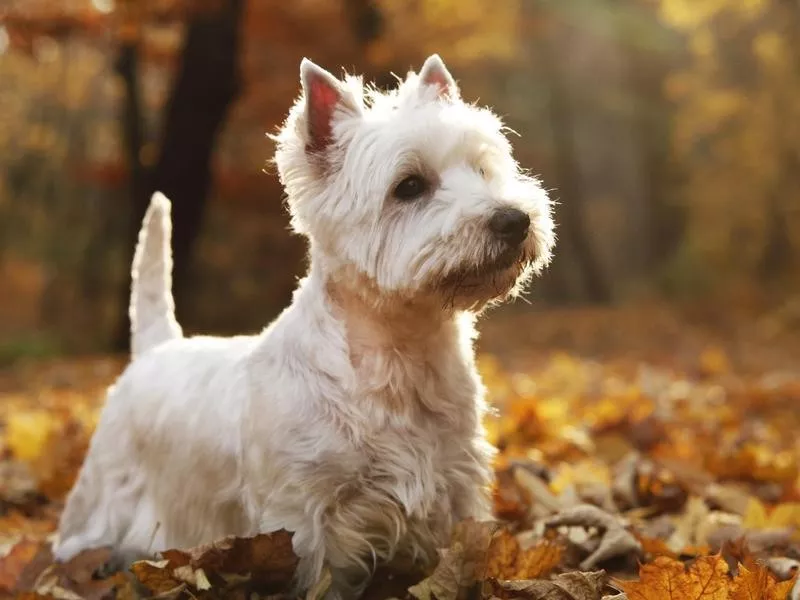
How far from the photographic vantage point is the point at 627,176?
28016mm

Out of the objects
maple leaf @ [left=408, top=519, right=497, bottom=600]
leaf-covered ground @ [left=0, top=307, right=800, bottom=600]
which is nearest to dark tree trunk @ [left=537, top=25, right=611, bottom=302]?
leaf-covered ground @ [left=0, top=307, right=800, bottom=600]

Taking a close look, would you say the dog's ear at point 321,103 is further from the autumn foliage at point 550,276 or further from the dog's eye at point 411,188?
the autumn foliage at point 550,276

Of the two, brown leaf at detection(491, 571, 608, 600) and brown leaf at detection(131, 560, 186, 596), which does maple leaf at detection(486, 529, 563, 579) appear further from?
brown leaf at detection(131, 560, 186, 596)

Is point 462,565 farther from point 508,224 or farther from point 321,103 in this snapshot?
point 321,103

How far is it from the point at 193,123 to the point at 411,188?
8.45 meters

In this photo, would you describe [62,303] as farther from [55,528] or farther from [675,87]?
[55,528]

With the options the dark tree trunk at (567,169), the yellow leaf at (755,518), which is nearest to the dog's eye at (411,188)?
the yellow leaf at (755,518)

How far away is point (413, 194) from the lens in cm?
273

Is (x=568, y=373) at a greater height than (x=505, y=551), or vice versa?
(x=568, y=373)

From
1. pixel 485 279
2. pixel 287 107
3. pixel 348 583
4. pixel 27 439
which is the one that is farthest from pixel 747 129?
pixel 348 583

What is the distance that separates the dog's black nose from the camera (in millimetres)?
2539

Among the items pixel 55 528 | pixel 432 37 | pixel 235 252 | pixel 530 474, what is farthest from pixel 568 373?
pixel 235 252

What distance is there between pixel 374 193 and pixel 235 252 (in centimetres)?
1561

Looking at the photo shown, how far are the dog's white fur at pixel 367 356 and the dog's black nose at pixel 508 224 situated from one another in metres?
0.03
